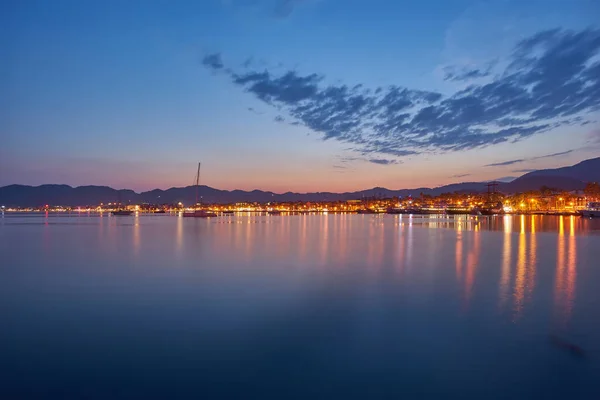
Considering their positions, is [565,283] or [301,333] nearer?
[301,333]

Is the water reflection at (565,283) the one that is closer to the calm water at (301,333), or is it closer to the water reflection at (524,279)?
the calm water at (301,333)

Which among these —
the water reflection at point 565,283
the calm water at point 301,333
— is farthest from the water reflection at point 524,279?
the water reflection at point 565,283

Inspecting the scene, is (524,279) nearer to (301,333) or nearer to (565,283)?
(565,283)

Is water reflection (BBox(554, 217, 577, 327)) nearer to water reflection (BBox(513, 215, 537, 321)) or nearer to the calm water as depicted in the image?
the calm water

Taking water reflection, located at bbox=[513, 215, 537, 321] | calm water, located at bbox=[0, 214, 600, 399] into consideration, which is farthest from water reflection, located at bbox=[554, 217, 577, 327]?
water reflection, located at bbox=[513, 215, 537, 321]

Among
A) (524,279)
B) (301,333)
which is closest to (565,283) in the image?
(524,279)

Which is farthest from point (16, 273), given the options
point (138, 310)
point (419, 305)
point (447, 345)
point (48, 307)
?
point (447, 345)

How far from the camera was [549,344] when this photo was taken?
7965 millimetres

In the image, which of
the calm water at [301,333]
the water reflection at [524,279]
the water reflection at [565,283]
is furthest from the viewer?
the water reflection at [524,279]

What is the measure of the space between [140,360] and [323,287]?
7.31 metres

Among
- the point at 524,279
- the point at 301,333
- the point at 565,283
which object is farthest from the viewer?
the point at 524,279

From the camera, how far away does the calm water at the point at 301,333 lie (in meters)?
6.35

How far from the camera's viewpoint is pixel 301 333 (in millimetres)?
8812

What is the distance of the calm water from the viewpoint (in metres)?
6.35
